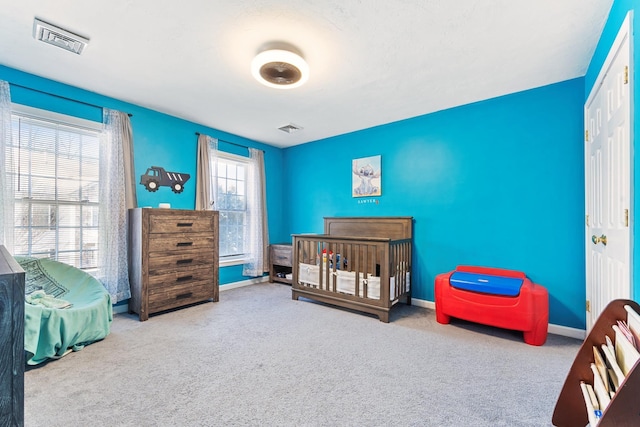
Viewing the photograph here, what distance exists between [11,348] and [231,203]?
151 inches

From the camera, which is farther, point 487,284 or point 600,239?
point 487,284

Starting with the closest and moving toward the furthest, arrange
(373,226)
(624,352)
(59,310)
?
(624,352) → (59,310) → (373,226)

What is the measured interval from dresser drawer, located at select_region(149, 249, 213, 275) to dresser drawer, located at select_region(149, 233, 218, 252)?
4 cm

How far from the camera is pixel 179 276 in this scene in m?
3.19

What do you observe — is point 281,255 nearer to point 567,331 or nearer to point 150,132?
point 150,132

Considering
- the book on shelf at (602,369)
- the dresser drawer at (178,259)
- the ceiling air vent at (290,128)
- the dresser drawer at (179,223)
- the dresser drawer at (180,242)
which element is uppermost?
the ceiling air vent at (290,128)

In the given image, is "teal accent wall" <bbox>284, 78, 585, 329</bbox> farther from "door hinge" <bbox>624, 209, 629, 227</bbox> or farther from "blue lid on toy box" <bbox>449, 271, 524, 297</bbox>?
"door hinge" <bbox>624, 209, 629, 227</bbox>

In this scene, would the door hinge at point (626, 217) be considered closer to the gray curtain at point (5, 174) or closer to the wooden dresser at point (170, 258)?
the wooden dresser at point (170, 258)

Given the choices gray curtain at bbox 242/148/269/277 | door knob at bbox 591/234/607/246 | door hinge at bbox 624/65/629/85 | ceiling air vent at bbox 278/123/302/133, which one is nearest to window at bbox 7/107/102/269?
gray curtain at bbox 242/148/269/277

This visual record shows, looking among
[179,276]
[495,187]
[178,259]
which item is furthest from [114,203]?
[495,187]

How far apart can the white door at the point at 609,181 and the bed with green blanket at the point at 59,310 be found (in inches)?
133

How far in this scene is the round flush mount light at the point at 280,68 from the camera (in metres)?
2.07

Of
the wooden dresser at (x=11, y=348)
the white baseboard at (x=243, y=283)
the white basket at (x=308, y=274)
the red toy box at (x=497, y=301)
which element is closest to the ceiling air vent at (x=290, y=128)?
the white basket at (x=308, y=274)

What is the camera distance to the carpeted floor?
1.47 metres
